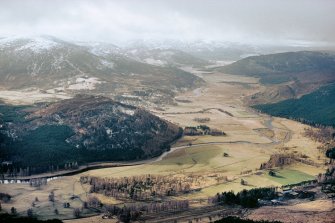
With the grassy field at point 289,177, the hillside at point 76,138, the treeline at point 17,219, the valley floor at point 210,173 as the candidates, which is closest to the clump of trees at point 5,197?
the valley floor at point 210,173

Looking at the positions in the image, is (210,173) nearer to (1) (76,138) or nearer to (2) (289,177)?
(2) (289,177)

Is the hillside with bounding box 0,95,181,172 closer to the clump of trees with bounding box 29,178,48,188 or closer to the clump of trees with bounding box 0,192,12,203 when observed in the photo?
the clump of trees with bounding box 29,178,48,188

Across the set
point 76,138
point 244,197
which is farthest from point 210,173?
point 76,138

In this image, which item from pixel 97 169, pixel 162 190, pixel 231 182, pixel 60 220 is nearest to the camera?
pixel 60 220

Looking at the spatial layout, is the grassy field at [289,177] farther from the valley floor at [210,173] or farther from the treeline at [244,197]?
the treeline at [244,197]

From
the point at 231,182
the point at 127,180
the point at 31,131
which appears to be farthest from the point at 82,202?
the point at 31,131

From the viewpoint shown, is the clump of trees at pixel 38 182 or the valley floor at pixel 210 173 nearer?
the valley floor at pixel 210 173

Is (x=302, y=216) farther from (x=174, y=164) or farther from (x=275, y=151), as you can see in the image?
(x=275, y=151)
